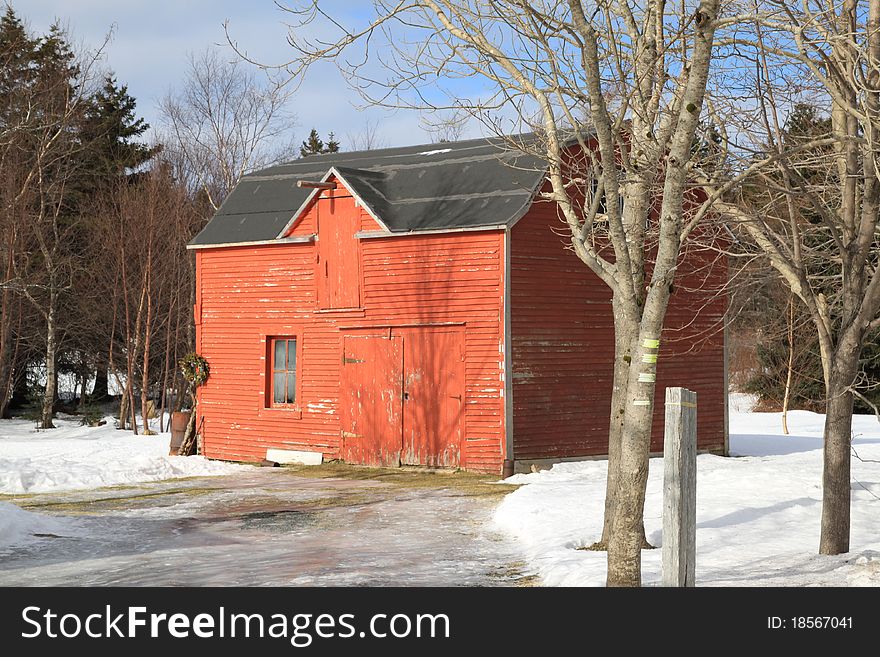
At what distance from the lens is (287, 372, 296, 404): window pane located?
67.9 ft

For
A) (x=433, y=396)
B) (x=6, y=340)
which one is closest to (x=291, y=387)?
(x=433, y=396)

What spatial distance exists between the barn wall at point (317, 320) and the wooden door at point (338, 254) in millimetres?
202

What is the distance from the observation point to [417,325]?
18703mm

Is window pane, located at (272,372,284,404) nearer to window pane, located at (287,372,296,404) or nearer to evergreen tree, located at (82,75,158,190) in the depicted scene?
window pane, located at (287,372,296,404)

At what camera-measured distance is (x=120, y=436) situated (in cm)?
2894

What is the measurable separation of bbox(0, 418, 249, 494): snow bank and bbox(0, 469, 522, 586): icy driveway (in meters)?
0.96

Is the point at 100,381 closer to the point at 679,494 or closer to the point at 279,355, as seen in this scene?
the point at 279,355

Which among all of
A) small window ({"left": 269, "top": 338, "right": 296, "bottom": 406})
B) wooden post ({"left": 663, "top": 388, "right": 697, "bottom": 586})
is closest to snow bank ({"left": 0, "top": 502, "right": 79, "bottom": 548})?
wooden post ({"left": 663, "top": 388, "right": 697, "bottom": 586})

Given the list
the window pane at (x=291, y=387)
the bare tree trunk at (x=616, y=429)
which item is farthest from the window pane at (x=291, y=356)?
the bare tree trunk at (x=616, y=429)

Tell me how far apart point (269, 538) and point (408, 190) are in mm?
9659

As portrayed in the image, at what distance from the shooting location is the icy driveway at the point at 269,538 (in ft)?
31.8

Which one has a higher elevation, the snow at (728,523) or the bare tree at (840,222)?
the bare tree at (840,222)

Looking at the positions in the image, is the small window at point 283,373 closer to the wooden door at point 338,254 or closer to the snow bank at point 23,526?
the wooden door at point 338,254
